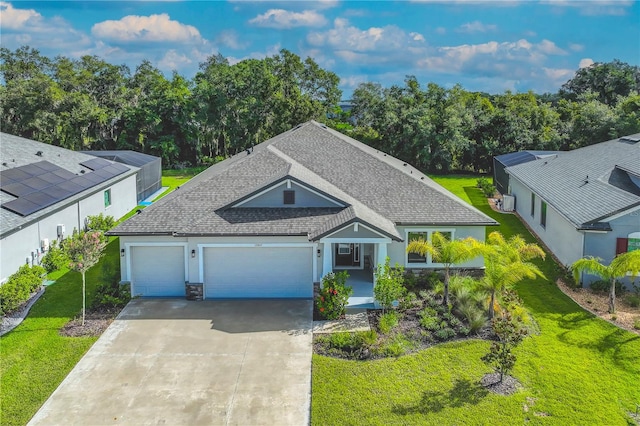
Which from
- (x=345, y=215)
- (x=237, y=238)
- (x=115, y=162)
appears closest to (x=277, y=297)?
(x=237, y=238)

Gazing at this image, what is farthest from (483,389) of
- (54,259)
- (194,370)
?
(54,259)

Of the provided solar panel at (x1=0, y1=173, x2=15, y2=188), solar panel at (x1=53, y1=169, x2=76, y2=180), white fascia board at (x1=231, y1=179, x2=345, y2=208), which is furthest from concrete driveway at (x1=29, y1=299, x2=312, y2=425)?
solar panel at (x1=53, y1=169, x2=76, y2=180)

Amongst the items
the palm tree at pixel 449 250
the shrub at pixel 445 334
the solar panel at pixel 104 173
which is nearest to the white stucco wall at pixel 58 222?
the solar panel at pixel 104 173

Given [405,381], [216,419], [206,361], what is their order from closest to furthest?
1. [216,419]
2. [405,381]
3. [206,361]

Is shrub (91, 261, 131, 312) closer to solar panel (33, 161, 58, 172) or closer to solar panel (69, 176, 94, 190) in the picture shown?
solar panel (69, 176, 94, 190)

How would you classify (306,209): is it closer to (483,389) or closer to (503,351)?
(503,351)

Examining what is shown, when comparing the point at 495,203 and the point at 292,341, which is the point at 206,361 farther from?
the point at 495,203

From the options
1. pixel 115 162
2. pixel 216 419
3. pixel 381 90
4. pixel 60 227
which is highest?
pixel 381 90
